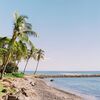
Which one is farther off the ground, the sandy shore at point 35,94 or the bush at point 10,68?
the bush at point 10,68

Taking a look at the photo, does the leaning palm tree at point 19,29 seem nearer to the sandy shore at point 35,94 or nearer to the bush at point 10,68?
the sandy shore at point 35,94

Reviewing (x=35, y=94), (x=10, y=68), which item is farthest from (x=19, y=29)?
(x=10, y=68)

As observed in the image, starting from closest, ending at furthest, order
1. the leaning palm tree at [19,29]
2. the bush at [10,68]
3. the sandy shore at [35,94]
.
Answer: the sandy shore at [35,94], the leaning palm tree at [19,29], the bush at [10,68]

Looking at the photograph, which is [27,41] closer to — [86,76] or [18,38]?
[18,38]

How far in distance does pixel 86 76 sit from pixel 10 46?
111m

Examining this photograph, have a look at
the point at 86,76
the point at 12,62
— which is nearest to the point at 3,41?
the point at 12,62

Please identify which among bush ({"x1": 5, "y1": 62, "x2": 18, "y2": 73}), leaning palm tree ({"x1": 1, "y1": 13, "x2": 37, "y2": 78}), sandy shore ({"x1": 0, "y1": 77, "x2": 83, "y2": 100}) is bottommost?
sandy shore ({"x1": 0, "y1": 77, "x2": 83, "y2": 100})

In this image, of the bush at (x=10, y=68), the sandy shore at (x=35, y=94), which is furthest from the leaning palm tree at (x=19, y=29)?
the bush at (x=10, y=68)

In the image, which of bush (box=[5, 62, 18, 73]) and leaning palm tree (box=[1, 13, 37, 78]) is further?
bush (box=[5, 62, 18, 73])

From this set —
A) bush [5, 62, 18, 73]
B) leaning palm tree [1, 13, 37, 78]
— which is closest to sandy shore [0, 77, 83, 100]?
leaning palm tree [1, 13, 37, 78]

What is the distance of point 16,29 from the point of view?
3262 cm

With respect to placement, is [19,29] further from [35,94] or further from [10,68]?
[10,68]

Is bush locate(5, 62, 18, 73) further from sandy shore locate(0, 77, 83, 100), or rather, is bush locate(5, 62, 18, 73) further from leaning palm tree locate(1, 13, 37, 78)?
leaning palm tree locate(1, 13, 37, 78)

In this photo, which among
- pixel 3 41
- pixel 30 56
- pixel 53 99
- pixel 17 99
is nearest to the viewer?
pixel 17 99
